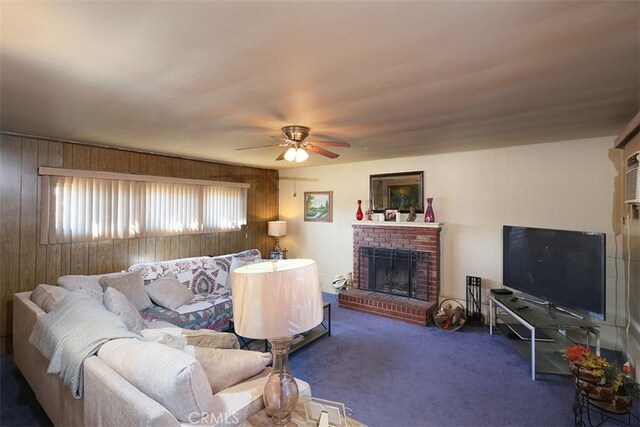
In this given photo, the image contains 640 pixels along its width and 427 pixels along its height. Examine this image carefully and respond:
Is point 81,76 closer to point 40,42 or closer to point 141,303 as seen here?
point 40,42

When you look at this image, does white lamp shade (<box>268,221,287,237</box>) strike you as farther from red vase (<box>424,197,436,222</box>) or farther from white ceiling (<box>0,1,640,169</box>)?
white ceiling (<box>0,1,640,169</box>)

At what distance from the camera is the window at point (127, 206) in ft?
11.7

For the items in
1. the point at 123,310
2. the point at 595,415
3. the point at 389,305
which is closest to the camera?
the point at 595,415

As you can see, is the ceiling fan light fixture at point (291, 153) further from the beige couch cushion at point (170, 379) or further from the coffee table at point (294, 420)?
the coffee table at point (294, 420)

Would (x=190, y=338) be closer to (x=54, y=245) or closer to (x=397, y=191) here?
(x=54, y=245)

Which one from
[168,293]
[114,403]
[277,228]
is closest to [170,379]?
[114,403]

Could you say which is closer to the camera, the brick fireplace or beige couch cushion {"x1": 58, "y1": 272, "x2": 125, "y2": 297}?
beige couch cushion {"x1": 58, "y1": 272, "x2": 125, "y2": 297}

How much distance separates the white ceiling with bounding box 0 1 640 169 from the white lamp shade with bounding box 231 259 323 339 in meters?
1.08

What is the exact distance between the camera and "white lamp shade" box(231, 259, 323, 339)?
1.25 metres

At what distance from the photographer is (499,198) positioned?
4.09 m

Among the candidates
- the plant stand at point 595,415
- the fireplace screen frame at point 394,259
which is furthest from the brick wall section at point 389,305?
the plant stand at point 595,415

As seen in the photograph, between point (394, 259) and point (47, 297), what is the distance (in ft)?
13.6

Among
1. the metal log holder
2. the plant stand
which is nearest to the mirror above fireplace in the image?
the metal log holder

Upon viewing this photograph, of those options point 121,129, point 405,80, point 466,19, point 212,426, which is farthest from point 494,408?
point 121,129
